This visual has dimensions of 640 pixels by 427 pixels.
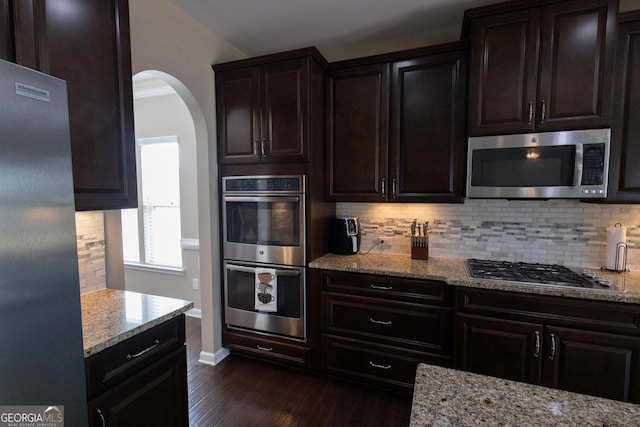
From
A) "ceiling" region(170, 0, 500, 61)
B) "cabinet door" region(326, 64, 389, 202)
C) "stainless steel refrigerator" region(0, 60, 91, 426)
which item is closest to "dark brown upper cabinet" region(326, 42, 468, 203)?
"cabinet door" region(326, 64, 389, 202)

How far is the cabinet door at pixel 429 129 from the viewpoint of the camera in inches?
87.6

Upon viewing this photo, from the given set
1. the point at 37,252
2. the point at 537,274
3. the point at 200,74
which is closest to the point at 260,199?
the point at 200,74

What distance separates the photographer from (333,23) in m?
2.41

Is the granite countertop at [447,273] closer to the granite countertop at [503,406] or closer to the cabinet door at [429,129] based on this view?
the cabinet door at [429,129]

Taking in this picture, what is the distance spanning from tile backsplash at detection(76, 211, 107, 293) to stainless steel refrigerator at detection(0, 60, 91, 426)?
86 centimetres

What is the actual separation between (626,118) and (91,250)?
332 centimetres

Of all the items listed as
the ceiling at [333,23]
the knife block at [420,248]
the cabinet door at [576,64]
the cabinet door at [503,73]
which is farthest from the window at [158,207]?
the cabinet door at [576,64]

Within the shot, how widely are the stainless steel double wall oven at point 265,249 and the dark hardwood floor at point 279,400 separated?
347 mm

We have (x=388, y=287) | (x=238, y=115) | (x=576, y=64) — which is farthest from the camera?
(x=238, y=115)

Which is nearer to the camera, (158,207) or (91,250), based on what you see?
(91,250)

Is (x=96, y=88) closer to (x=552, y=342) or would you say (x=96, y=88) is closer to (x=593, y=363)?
(x=552, y=342)

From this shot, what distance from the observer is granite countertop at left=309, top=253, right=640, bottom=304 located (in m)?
1.70

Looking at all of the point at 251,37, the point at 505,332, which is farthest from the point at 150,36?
the point at 505,332

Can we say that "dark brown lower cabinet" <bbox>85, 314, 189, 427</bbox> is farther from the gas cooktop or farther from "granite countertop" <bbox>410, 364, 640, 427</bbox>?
the gas cooktop
